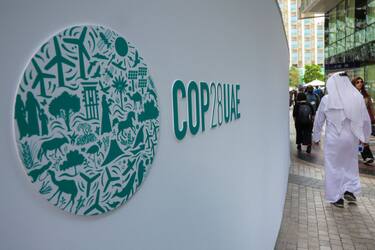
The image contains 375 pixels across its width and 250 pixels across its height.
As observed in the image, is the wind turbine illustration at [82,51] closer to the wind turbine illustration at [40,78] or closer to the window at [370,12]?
the wind turbine illustration at [40,78]

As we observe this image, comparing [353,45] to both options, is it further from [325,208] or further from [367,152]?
[325,208]

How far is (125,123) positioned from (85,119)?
16cm

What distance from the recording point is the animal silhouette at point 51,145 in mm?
804

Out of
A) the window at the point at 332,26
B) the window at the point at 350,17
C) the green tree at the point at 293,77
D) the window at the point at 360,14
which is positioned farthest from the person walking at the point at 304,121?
the green tree at the point at 293,77

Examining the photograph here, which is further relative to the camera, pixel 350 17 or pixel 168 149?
pixel 350 17

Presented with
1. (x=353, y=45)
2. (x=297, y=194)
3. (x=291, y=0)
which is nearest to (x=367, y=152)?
(x=297, y=194)

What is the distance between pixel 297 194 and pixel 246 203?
3901 mm

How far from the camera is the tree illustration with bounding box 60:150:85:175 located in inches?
34.1

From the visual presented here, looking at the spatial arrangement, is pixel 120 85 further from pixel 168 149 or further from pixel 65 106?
pixel 168 149

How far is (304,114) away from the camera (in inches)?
402

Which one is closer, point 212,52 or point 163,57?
point 163,57

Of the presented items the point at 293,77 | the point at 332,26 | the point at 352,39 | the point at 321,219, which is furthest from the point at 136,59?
the point at 293,77

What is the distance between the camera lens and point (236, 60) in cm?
244

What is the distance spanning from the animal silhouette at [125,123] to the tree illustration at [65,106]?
16cm
